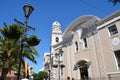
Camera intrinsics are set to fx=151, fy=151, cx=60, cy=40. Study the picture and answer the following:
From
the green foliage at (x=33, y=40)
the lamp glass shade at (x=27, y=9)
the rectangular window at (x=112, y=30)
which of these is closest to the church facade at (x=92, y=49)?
the rectangular window at (x=112, y=30)

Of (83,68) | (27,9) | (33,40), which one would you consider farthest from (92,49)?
(27,9)

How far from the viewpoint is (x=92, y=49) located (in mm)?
21859

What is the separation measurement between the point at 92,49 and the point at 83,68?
12.0 ft

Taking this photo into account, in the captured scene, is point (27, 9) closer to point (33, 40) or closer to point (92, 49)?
point (33, 40)

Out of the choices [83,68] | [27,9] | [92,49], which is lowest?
[83,68]

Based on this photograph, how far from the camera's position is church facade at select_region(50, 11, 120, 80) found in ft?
61.4

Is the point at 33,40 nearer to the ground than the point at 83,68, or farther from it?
farther from it

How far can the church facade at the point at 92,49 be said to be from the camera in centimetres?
1872

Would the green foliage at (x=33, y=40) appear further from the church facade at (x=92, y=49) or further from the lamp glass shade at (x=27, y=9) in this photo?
the church facade at (x=92, y=49)

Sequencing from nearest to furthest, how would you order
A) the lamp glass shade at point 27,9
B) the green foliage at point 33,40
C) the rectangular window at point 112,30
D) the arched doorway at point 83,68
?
the lamp glass shade at point 27,9
the green foliage at point 33,40
the rectangular window at point 112,30
the arched doorway at point 83,68

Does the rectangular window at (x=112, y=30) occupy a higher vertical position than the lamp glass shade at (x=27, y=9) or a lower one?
higher

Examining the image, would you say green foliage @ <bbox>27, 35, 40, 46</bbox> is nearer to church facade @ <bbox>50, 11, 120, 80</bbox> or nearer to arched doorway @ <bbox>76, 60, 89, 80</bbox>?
church facade @ <bbox>50, 11, 120, 80</bbox>

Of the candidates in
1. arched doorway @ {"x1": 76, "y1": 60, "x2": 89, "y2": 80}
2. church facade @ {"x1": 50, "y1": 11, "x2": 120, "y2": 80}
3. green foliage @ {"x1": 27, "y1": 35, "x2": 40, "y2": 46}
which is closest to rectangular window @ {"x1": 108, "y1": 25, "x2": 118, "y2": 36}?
church facade @ {"x1": 50, "y1": 11, "x2": 120, "y2": 80}

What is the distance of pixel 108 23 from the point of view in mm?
19969
